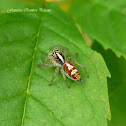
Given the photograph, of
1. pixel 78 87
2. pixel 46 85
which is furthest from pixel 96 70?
pixel 46 85

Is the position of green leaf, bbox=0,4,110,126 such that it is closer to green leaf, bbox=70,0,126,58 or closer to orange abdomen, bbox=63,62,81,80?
orange abdomen, bbox=63,62,81,80

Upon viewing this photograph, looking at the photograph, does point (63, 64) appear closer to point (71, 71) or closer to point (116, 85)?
point (71, 71)

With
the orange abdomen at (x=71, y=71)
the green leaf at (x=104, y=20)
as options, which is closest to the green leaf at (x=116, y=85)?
the green leaf at (x=104, y=20)

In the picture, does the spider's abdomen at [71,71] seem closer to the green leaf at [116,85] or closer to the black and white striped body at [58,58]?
the black and white striped body at [58,58]

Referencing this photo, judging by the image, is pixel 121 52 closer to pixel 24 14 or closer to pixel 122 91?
pixel 122 91

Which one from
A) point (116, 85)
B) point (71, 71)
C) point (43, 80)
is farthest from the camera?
point (116, 85)

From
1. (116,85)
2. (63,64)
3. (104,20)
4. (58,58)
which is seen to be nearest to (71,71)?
(63,64)

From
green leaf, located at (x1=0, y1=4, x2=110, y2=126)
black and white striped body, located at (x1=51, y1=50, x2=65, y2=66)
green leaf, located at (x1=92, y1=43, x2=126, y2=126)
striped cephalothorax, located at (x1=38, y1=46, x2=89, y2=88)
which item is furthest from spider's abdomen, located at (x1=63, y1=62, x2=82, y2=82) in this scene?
green leaf, located at (x1=92, y1=43, x2=126, y2=126)
